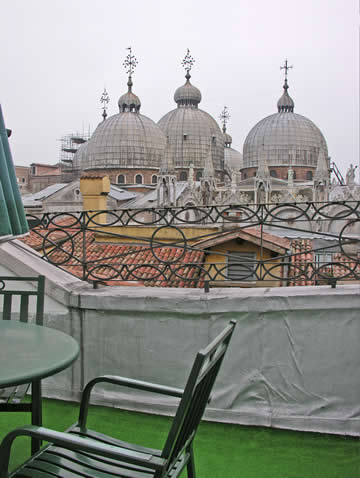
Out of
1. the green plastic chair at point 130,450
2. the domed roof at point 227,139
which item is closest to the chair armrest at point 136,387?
the green plastic chair at point 130,450

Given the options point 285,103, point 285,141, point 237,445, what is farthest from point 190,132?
point 237,445

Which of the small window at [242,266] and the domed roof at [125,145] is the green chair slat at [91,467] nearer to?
the small window at [242,266]

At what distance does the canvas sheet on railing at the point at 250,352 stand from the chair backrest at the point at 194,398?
119 centimetres

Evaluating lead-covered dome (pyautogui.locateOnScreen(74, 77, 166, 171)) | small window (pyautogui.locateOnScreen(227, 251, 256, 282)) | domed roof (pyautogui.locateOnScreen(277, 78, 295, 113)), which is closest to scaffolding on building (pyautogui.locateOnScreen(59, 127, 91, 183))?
lead-covered dome (pyautogui.locateOnScreen(74, 77, 166, 171))

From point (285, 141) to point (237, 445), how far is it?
52.2 meters

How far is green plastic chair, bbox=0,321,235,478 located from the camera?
130 cm

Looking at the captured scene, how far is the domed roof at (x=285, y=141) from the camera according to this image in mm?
51938

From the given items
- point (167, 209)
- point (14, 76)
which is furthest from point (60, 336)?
point (14, 76)

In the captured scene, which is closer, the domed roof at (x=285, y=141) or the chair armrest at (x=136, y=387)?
the chair armrest at (x=136, y=387)

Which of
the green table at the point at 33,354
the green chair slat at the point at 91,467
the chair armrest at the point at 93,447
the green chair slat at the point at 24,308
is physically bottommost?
the green chair slat at the point at 91,467

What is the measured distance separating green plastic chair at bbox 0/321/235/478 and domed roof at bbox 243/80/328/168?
5058cm

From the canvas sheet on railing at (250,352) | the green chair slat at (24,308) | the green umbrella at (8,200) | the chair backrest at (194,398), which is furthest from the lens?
the canvas sheet on railing at (250,352)

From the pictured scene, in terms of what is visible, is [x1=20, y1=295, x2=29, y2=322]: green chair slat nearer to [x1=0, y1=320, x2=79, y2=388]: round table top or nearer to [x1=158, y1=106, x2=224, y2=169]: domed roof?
[x1=0, y1=320, x2=79, y2=388]: round table top

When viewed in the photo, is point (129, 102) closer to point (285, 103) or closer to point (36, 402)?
point (285, 103)
